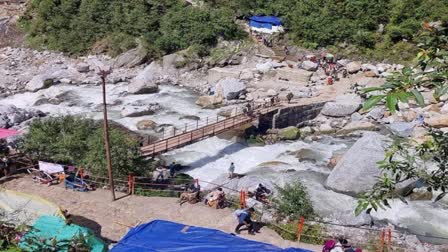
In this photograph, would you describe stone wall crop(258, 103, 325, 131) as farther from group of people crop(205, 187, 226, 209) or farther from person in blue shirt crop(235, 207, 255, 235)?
person in blue shirt crop(235, 207, 255, 235)

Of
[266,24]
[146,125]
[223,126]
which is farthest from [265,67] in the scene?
[223,126]

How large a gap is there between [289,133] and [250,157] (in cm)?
330

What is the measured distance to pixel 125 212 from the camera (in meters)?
16.3

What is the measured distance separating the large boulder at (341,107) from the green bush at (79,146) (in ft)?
44.2

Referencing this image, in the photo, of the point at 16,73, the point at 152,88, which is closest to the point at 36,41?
the point at 16,73

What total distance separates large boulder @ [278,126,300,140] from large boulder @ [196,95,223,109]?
570cm

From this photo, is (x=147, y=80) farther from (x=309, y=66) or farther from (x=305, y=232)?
(x=305, y=232)

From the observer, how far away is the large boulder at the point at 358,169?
68.5ft

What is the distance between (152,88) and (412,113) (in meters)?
16.4

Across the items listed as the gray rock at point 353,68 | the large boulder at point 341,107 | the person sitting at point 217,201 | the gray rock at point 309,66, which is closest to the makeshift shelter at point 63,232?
the person sitting at point 217,201

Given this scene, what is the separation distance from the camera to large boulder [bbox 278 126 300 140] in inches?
1082

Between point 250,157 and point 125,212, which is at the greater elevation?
point 125,212

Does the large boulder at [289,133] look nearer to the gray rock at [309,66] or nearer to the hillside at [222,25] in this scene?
the gray rock at [309,66]

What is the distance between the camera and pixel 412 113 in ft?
92.8
